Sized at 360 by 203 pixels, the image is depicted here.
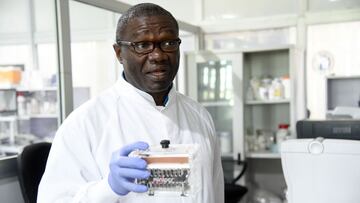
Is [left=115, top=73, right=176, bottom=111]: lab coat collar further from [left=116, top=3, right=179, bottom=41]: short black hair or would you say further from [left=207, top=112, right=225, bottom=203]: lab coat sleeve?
[left=207, top=112, right=225, bottom=203]: lab coat sleeve

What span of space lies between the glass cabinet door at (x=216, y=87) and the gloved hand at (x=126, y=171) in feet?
6.49

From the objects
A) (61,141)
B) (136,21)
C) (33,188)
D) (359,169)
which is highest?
(136,21)

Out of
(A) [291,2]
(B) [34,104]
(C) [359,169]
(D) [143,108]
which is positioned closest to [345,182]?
(C) [359,169]

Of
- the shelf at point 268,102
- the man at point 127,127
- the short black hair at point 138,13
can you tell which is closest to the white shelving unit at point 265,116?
the shelf at point 268,102

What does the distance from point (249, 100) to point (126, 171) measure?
2.06m

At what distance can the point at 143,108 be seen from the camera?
1.14 metres

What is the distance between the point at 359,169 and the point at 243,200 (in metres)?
1.94

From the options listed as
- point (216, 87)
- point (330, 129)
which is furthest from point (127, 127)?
point (216, 87)

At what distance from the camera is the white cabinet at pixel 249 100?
2639 millimetres

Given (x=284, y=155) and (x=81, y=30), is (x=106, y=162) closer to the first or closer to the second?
(x=284, y=155)

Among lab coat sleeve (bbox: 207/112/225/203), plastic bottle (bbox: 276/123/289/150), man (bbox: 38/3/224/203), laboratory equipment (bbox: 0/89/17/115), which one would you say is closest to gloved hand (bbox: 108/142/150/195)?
man (bbox: 38/3/224/203)

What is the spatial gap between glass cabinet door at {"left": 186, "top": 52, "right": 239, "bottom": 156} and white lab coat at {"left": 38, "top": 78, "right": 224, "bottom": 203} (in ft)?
4.58

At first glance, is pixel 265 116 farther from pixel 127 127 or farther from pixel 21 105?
pixel 21 105

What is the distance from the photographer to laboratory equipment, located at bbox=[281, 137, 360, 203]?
1.01m
